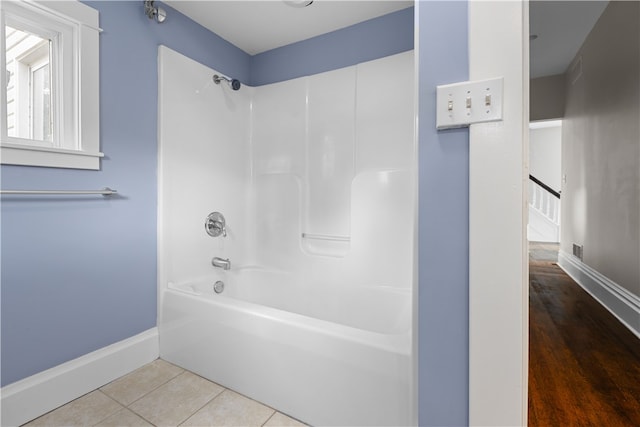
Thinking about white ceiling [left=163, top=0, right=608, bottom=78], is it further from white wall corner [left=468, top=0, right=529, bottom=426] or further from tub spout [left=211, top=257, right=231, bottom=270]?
tub spout [left=211, top=257, right=231, bottom=270]

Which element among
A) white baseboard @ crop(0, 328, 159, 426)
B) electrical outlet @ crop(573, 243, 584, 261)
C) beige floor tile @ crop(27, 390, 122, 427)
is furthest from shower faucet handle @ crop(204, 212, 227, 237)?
electrical outlet @ crop(573, 243, 584, 261)

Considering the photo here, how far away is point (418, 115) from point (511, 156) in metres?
0.30

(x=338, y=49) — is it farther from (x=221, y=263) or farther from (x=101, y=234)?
(x=101, y=234)

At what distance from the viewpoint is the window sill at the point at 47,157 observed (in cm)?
132

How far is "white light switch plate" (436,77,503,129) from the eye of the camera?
87 centimetres

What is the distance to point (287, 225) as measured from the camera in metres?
2.51

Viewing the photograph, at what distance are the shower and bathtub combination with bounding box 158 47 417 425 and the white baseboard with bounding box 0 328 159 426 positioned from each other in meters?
0.13

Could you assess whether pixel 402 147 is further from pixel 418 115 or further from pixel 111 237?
pixel 111 237

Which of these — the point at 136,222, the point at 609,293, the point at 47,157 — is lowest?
the point at 609,293

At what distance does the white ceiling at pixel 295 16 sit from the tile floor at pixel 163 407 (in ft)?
7.60

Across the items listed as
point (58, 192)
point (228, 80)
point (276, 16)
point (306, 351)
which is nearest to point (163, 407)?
point (306, 351)

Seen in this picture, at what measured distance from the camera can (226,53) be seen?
8.13ft

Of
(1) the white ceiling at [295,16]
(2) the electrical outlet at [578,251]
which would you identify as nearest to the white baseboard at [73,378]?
(1) the white ceiling at [295,16]

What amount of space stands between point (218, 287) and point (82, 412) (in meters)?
0.98
